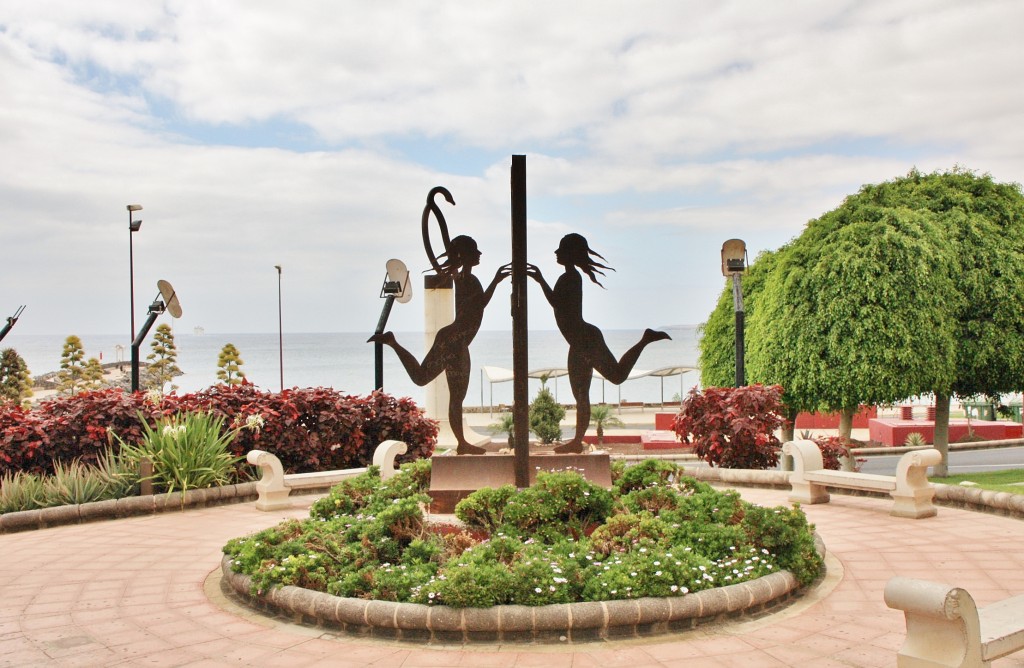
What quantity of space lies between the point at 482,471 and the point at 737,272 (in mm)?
5817

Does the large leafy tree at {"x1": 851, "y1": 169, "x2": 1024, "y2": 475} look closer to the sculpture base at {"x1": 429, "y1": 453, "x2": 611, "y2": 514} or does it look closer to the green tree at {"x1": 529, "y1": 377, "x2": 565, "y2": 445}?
the sculpture base at {"x1": 429, "y1": 453, "x2": 611, "y2": 514}

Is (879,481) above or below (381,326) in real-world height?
below

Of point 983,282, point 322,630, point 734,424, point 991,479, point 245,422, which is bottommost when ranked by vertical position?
point 991,479

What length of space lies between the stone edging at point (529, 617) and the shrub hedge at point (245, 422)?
5.38 m

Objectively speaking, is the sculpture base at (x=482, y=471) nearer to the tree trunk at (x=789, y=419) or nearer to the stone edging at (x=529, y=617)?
the stone edging at (x=529, y=617)

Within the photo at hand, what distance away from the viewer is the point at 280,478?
901 cm

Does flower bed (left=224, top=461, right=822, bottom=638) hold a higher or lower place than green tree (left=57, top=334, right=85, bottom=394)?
A: lower

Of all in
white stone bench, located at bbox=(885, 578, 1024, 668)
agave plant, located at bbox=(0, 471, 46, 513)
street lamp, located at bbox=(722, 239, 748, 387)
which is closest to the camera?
white stone bench, located at bbox=(885, 578, 1024, 668)

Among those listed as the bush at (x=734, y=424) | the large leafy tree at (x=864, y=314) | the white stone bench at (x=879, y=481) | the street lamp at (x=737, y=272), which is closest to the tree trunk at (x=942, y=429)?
the large leafy tree at (x=864, y=314)

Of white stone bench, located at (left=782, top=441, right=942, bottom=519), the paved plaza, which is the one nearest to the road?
white stone bench, located at (left=782, top=441, right=942, bottom=519)

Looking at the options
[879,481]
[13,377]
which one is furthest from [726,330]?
[13,377]

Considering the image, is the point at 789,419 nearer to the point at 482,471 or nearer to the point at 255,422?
the point at 482,471

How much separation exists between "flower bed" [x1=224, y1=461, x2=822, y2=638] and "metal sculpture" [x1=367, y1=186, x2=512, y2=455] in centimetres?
127

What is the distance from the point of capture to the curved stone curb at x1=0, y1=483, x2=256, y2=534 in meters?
8.03
